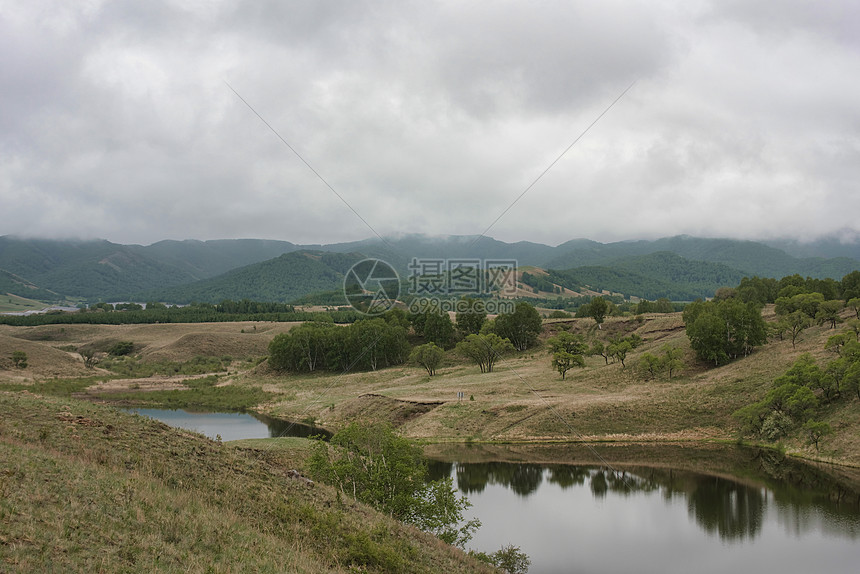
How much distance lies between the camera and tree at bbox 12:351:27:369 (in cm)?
7612

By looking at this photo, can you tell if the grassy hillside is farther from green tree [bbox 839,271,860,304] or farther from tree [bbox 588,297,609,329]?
green tree [bbox 839,271,860,304]

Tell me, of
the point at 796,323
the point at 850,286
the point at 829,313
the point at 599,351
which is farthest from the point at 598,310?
the point at 829,313

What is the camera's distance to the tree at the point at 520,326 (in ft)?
295

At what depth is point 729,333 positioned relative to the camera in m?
57.6

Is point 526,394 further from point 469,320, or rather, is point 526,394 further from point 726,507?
point 469,320

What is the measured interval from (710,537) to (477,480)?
1453 centimetres

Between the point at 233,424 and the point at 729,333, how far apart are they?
53986 millimetres

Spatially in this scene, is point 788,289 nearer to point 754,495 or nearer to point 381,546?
point 754,495

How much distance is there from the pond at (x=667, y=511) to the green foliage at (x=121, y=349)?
98098mm

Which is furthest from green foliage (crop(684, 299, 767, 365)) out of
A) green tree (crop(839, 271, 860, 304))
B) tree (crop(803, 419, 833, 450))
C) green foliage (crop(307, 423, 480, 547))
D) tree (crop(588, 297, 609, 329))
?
green foliage (crop(307, 423, 480, 547))

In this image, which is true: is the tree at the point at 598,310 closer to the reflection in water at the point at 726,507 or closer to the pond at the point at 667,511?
the pond at the point at 667,511

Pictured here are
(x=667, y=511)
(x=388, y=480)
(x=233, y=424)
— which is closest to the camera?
(x=388, y=480)

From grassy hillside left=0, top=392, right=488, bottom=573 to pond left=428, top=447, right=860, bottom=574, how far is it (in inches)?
430

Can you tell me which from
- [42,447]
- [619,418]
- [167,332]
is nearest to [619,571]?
[42,447]
